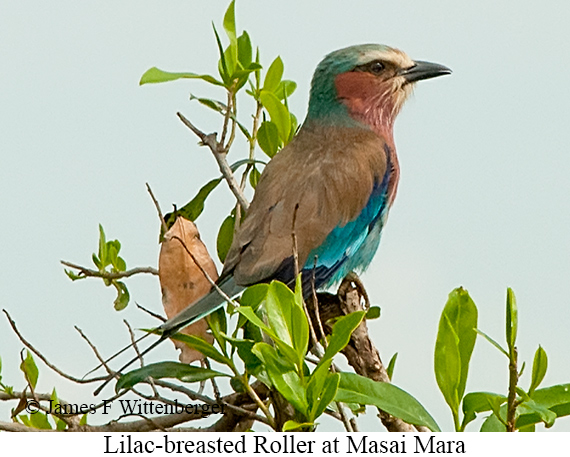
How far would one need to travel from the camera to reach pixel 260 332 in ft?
7.83

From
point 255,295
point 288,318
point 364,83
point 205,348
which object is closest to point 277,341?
point 288,318

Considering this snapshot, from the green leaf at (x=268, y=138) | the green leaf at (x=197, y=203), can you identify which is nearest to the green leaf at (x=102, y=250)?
the green leaf at (x=197, y=203)

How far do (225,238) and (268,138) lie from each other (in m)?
0.39

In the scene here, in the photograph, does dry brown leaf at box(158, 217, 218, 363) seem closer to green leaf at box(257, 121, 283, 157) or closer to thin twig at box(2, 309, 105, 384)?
thin twig at box(2, 309, 105, 384)

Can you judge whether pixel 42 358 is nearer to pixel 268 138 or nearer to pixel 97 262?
pixel 97 262

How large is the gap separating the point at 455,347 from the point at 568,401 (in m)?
0.28

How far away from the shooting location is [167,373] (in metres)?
2.45

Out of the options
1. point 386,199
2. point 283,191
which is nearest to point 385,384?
point 283,191

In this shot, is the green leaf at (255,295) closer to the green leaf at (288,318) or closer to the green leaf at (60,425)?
the green leaf at (288,318)

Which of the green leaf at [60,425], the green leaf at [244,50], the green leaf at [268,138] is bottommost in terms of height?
the green leaf at [60,425]

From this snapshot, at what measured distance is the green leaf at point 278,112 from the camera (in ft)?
10.0

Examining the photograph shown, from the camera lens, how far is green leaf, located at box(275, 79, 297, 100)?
126 inches

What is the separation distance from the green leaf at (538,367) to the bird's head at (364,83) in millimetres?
1790

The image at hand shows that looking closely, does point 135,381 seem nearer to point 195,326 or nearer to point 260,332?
point 195,326
